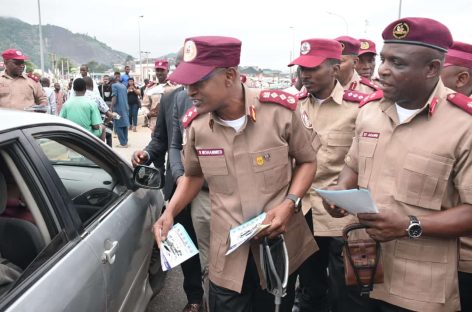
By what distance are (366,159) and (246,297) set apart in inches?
35.4

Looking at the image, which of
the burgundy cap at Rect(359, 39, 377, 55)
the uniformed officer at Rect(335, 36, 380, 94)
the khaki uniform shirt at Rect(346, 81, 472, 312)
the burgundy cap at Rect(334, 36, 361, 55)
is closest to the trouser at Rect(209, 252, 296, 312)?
the khaki uniform shirt at Rect(346, 81, 472, 312)

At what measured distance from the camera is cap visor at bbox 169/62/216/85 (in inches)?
68.8

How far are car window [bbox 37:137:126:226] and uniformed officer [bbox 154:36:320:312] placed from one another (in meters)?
0.47

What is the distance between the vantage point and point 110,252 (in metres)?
1.93

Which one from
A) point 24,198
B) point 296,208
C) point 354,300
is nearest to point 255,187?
point 296,208

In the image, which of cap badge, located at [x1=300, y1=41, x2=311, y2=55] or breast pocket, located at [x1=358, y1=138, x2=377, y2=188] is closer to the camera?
breast pocket, located at [x1=358, y1=138, x2=377, y2=188]

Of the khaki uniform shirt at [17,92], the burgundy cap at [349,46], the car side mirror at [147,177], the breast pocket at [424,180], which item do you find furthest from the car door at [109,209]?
the khaki uniform shirt at [17,92]

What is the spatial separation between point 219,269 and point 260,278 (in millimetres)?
206

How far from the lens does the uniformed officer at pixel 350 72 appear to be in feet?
11.6

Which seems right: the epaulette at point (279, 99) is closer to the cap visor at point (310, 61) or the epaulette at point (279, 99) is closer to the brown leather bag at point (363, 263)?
the brown leather bag at point (363, 263)

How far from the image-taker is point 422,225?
62.3 inches

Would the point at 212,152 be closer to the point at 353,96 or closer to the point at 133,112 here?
the point at 353,96

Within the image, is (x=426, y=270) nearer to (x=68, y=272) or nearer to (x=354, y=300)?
(x=354, y=300)

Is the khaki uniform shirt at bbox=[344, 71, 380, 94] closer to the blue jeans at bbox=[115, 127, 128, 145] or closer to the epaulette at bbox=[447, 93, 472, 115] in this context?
the epaulette at bbox=[447, 93, 472, 115]
